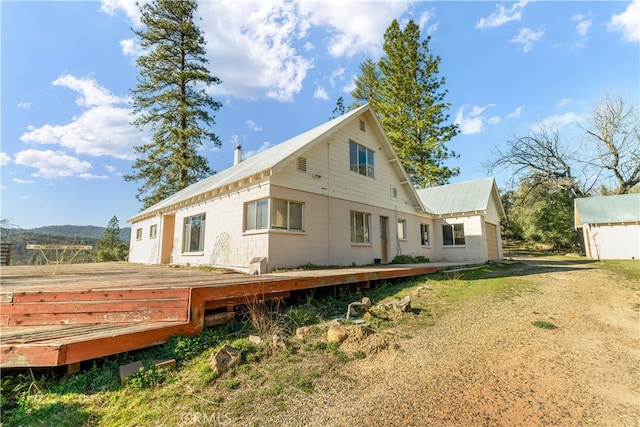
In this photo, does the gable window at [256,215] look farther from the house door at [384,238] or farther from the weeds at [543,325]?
the weeds at [543,325]

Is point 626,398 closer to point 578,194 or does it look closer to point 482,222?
point 482,222

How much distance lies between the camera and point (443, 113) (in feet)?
78.9

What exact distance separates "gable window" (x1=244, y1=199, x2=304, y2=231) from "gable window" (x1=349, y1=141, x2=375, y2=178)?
361 cm

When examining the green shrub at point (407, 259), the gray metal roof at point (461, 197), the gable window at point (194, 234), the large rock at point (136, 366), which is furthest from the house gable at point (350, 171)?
the large rock at point (136, 366)

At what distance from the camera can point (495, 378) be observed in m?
3.26

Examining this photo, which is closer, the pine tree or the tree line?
the tree line

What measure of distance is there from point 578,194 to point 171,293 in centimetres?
3443

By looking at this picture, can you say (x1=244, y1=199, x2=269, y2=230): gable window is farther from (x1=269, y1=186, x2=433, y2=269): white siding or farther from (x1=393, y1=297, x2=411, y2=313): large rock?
(x1=393, y1=297, x2=411, y2=313): large rock

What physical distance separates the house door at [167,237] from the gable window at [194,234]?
7.58 ft

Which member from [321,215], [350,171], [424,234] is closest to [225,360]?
[321,215]

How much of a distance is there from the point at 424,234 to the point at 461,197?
363 cm

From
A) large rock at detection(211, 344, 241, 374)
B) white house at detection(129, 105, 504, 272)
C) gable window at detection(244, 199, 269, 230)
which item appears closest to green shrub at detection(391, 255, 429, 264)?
white house at detection(129, 105, 504, 272)

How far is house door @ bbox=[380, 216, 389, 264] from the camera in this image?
42.5 ft

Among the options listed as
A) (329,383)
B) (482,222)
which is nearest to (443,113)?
(482,222)
